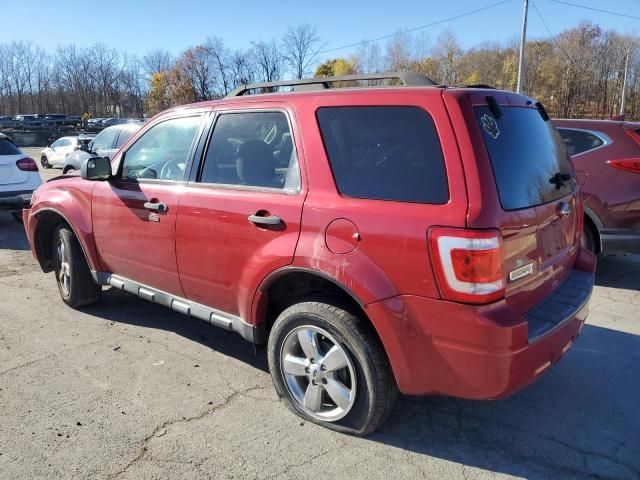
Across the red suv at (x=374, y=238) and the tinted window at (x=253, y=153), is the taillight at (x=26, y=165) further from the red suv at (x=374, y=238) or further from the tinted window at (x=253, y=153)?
the tinted window at (x=253, y=153)

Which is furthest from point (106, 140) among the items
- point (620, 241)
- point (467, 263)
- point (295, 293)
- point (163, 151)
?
point (467, 263)

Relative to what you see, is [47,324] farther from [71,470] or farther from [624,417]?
[624,417]

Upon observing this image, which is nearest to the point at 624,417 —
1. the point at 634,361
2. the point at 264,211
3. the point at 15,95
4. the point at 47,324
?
the point at 634,361

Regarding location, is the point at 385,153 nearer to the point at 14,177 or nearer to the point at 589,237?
the point at 589,237

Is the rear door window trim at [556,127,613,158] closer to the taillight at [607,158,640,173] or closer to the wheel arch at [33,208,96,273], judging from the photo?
the taillight at [607,158,640,173]

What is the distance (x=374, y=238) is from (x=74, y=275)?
3.35 m

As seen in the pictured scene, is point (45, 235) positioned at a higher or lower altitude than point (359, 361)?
higher

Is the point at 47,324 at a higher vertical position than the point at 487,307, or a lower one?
lower

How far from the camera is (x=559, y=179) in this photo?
315cm

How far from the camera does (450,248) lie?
7.88 ft

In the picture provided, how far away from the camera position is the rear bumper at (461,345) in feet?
7.88

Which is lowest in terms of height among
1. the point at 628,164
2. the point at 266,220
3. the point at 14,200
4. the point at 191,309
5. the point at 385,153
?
the point at 191,309

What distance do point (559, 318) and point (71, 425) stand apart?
2790 millimetres

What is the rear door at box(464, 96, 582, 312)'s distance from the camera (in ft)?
8.32
